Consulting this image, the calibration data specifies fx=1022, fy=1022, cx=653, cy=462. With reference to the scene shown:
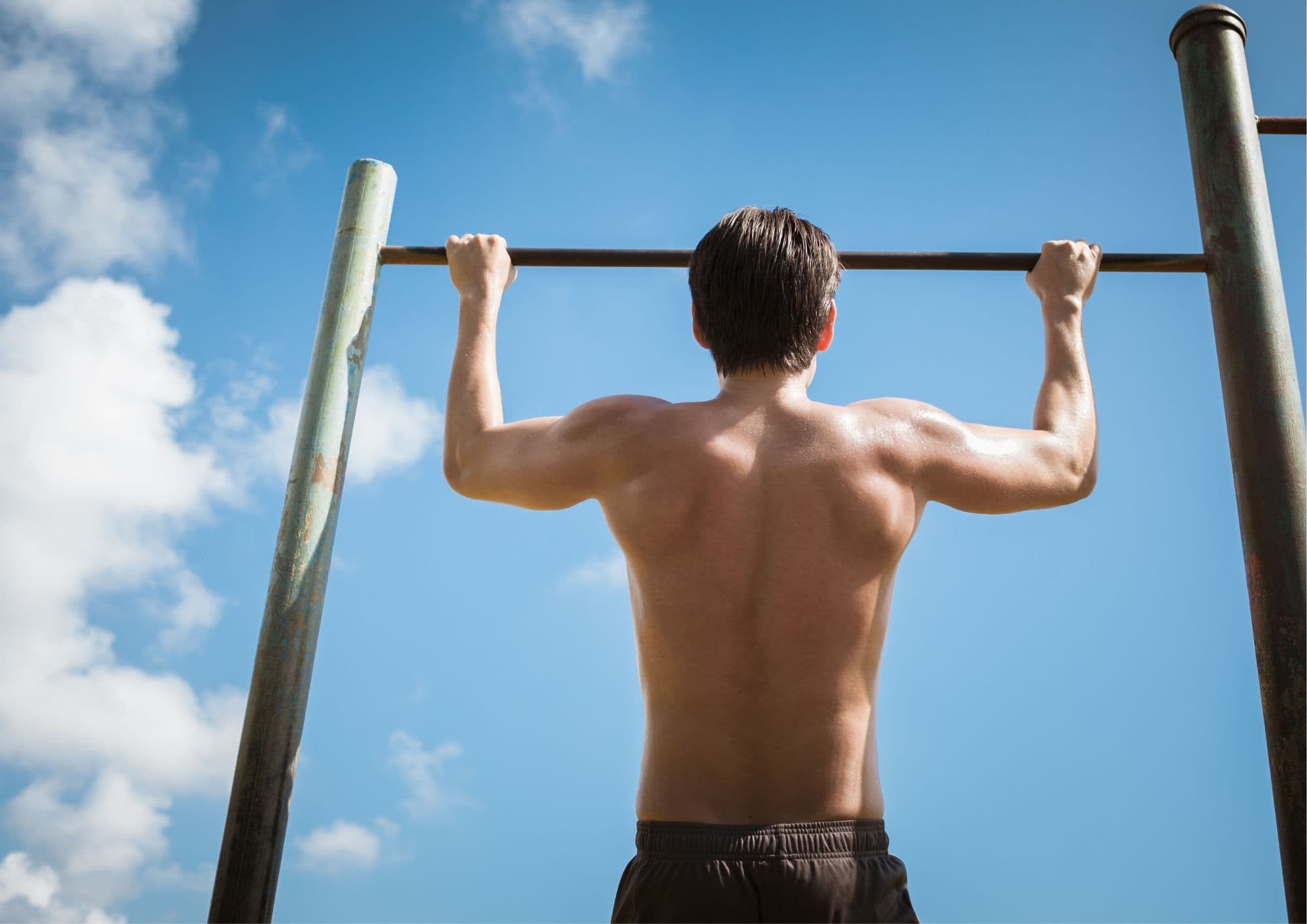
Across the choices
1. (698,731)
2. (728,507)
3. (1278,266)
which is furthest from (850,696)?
(1278,266)

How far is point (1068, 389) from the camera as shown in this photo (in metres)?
2.88

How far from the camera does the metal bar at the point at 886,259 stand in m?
3.27

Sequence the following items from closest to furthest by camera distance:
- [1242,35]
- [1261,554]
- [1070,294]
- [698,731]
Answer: [698,731] < [1261,554] < [1070,294] < [1242,35]

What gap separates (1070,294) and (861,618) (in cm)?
144

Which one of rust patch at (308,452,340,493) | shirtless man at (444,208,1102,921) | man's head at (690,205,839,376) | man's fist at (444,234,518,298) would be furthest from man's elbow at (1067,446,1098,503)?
rust patch at (308,452,340,493)

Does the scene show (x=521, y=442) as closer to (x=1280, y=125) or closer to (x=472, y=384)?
(x=472, y=384)

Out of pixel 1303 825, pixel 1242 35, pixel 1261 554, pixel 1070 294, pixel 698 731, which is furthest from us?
pixel 1242 35

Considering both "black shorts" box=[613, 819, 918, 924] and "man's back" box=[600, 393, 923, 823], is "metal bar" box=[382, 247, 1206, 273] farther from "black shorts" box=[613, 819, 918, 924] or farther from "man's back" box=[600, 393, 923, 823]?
"black shorts" box=[613, 819, 918, 924]

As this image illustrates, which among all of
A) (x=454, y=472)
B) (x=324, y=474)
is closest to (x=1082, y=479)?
(x=454, y=472)

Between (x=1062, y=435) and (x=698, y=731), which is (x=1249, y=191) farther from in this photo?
(x=698, y=731)

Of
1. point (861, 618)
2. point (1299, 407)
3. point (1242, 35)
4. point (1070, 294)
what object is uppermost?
point (1242, 35)

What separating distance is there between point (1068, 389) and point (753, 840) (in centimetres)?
154

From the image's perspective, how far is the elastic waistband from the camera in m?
2.23

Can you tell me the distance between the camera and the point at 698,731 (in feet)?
7.57
